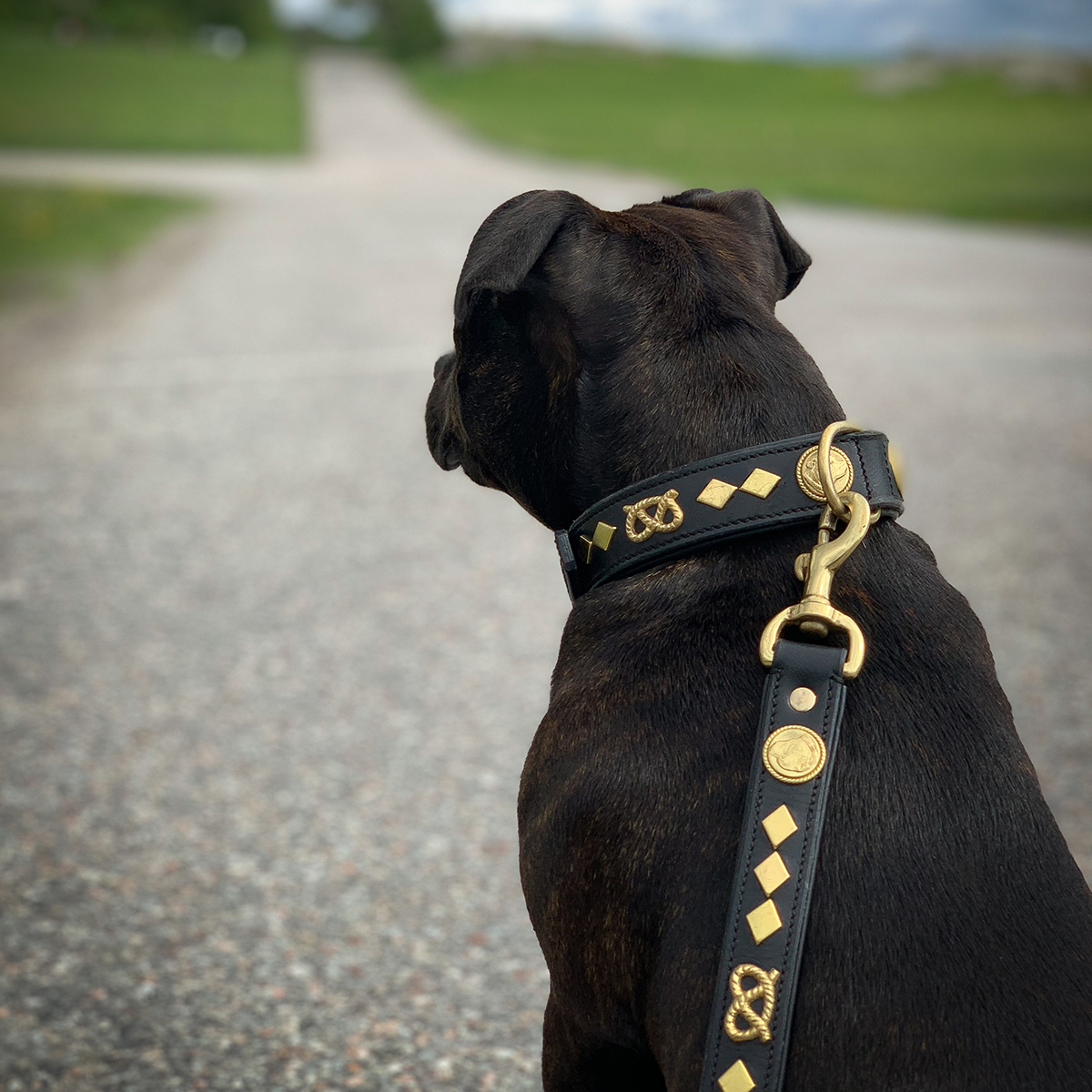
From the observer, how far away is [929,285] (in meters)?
11.5

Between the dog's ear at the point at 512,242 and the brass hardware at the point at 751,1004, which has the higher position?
the dog's ear at the point at 512,242

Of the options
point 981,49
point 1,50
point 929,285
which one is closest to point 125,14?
point 1,50

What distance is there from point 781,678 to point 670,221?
799 mm

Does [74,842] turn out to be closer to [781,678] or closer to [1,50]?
[781,678]

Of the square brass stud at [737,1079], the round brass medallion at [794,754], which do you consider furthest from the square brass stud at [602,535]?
the square brass stud at [737,1079]

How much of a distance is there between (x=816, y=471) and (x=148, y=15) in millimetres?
57191

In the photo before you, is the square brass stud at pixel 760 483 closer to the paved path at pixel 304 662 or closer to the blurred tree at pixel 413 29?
the paved path at pixel 304 662

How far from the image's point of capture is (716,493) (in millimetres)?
1514

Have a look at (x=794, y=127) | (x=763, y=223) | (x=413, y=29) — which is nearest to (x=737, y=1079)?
(x=763, y=223)

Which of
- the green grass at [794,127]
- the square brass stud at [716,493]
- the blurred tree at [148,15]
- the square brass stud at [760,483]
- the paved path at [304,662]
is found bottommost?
the paved path at [304,662]

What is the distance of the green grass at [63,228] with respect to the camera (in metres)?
11.0

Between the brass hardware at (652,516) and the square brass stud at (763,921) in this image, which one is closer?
the square brass stud at (763,921)

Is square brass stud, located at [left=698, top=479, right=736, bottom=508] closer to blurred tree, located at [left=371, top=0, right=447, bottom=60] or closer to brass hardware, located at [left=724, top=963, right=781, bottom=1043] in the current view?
brass hardware, located at [left=724, top=963, right=781, bottom=1043]

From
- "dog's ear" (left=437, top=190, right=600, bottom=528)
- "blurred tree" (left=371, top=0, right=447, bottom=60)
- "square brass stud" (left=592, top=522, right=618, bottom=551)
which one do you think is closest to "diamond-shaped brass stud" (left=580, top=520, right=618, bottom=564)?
"square brass stud" (left=592, top=522, right=618, bottom=551)
